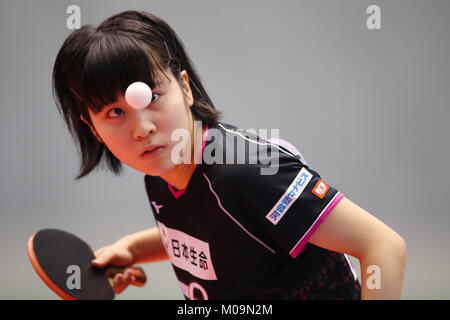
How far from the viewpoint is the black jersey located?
70 cm

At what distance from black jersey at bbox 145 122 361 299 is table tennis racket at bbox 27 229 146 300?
0.19 metres

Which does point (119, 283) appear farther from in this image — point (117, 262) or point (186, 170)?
point (186, 170)

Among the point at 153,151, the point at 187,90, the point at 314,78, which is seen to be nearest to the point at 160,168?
the point at 153,151

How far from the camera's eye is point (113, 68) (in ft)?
2.28

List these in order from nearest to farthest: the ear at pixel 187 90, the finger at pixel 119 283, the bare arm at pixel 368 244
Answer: the bare arm at pixel 368 244
the ear at pixel 187 90
the finger at pixel 119 283

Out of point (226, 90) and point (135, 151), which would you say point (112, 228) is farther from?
point (135, 151)

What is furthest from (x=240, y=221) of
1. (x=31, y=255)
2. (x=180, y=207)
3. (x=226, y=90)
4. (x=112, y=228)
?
(x=112, y=228)

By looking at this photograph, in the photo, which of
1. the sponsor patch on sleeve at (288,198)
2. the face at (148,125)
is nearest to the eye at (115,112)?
the face at (148,125)

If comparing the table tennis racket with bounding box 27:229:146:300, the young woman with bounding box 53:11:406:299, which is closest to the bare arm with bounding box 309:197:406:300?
the young woman with bounding box 53:11:406:299

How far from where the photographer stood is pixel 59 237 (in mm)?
1014

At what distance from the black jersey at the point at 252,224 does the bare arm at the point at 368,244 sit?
0.7 inches

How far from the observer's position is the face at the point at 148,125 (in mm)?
710

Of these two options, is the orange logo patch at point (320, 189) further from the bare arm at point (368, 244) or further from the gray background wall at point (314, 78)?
the gray background wall at point (314, 78)

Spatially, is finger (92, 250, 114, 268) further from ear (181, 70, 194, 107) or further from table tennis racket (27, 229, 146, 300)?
ear (181, 70, 194, 107)
